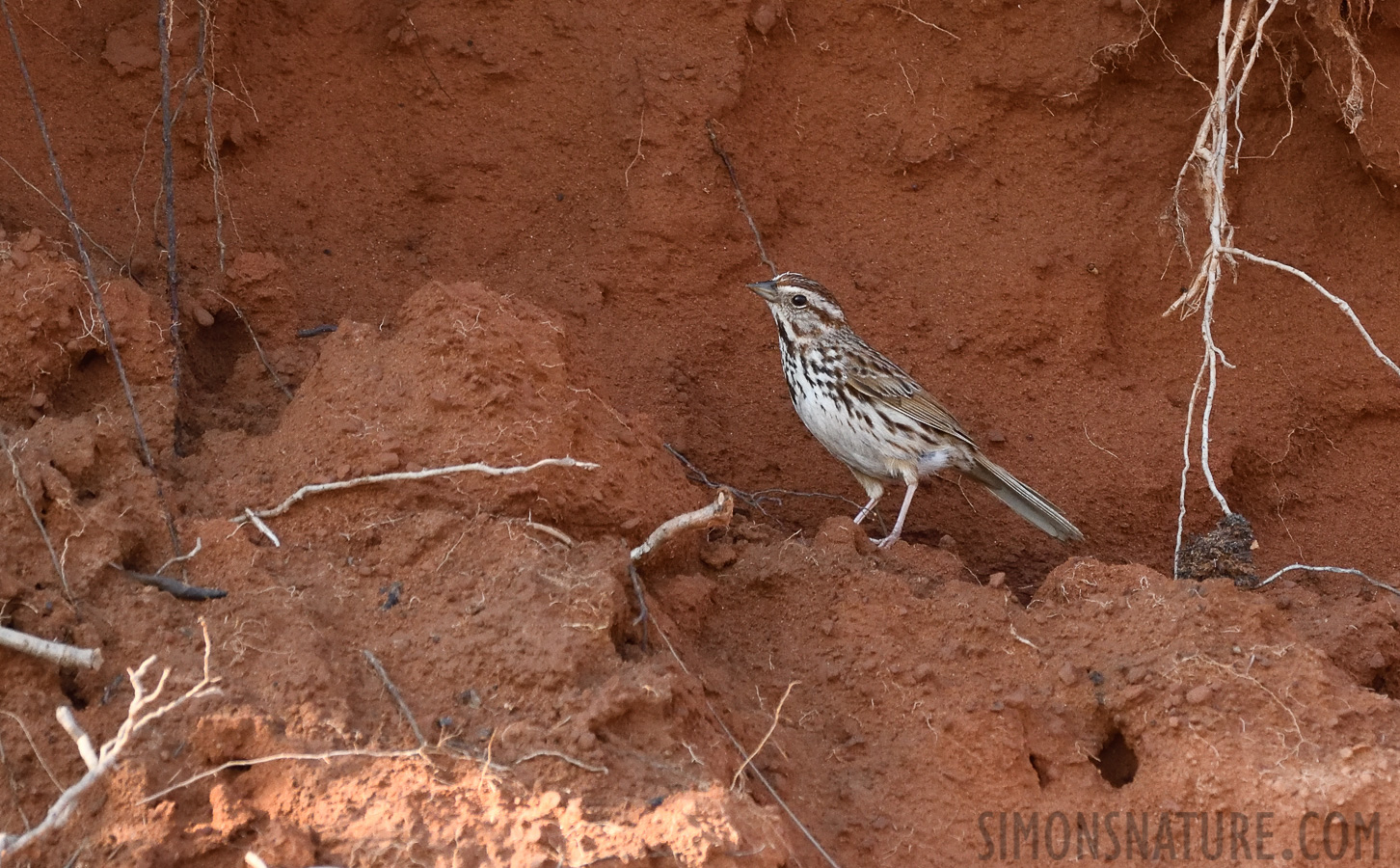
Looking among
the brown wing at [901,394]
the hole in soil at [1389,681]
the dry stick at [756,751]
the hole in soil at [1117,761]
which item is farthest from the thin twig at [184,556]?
the hole in soil at [1389,681]

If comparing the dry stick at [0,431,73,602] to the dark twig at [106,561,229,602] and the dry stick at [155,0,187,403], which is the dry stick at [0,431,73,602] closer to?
the dark twig at [106,561,229,602]

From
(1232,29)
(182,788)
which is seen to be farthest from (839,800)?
(1232,29)

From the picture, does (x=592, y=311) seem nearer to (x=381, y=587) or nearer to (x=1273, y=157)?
(x=381, y=587)

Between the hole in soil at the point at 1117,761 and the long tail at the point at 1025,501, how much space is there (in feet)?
6.14

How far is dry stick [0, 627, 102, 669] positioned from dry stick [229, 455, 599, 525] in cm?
78

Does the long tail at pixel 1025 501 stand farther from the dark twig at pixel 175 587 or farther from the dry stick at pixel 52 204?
the dry stick at pixel 52 204

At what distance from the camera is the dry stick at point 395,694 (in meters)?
3.83

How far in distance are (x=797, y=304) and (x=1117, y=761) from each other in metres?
2.87

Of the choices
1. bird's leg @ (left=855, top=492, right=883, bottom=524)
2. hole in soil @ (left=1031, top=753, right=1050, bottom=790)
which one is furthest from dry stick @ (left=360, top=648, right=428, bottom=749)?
bird's leg @ (left=855, top=492, right=883, bottom=524)

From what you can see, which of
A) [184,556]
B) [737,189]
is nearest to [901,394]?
[737,189]

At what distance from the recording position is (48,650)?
3.74 metres

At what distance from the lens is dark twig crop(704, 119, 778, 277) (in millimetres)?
6922

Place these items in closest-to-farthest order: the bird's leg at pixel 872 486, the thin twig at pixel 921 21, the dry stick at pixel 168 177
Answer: the dry stick at pixel 168 177, the bird's leg at pixel 872 486, the thin twig at pixel 921 21

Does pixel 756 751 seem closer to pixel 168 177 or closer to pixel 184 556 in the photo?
pixel 184 556
